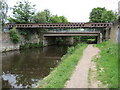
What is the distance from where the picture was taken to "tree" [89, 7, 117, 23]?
43959 millimetres

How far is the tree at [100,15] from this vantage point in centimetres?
4396

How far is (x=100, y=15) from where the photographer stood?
47.2 metres

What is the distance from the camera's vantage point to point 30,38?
31.5 m

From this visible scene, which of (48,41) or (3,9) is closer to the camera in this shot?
(3,9)

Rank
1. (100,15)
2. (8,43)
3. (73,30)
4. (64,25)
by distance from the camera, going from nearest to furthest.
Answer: (8,43)
(64,25)
(73,30)
(100,15)

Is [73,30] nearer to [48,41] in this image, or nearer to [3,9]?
[48,41]

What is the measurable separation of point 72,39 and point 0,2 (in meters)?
27.4

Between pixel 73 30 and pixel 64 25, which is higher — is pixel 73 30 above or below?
below

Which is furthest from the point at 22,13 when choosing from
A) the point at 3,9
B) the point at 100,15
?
the point at 100,15

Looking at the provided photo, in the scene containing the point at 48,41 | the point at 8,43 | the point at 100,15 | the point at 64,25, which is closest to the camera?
the point at 8,43

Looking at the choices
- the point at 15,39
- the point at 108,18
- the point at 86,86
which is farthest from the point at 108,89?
the point at 108,18

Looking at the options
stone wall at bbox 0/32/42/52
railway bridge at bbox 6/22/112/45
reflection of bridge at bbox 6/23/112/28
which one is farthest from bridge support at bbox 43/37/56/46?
stone wall at bbox 0/32/42/52

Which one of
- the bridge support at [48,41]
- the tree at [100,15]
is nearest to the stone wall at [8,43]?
the bridge support at [48,41]

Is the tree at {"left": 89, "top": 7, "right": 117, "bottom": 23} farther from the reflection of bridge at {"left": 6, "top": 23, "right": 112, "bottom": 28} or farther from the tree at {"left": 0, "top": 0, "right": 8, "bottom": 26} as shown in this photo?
the tree at {"left": 0, "top": 0, "right": 8, "bottom": 26}
